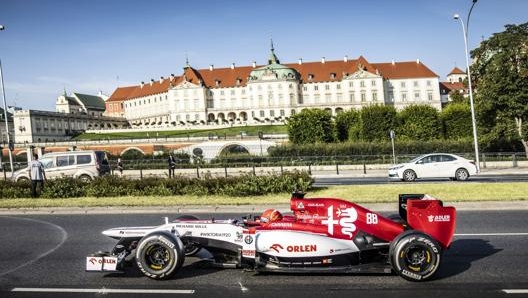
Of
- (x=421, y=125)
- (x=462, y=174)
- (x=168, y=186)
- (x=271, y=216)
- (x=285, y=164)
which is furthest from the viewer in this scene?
(x=421, y=125)

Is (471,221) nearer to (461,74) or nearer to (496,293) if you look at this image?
(496,293)

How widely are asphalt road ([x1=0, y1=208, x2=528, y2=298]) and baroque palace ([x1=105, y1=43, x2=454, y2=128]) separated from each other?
124m

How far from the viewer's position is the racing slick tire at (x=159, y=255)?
24.3 ft

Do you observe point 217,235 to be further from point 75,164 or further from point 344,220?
Result: point 75,164

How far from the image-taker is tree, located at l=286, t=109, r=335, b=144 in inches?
2773

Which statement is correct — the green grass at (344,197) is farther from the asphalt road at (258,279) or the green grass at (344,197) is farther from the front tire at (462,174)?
the front tire at (462,174)

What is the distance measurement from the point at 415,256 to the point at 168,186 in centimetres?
1262

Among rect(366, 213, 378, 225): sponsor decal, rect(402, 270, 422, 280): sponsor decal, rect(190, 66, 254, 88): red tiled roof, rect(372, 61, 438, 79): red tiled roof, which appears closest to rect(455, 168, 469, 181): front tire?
rect(366, 213, 378, 225): sponsor decal

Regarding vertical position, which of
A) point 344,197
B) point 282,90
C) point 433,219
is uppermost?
point 282,90

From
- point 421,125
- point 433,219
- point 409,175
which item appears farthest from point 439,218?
point 421,125

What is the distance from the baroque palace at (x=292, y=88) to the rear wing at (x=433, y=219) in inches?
4960

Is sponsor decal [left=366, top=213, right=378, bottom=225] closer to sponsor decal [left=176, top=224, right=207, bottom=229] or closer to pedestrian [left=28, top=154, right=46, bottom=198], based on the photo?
sponsor decal [left=176, top=224, right=207, bottom=229]

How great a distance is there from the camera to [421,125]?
225 feet

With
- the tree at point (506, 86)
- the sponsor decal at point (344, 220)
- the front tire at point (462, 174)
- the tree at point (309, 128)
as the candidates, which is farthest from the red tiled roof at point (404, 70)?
the sponsor decal at point (344, 220)
